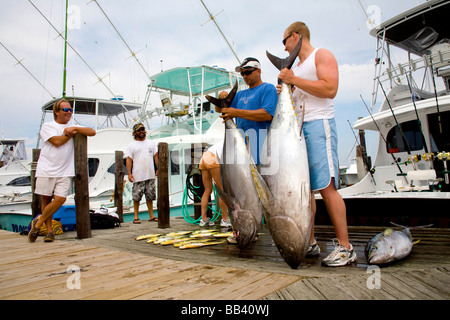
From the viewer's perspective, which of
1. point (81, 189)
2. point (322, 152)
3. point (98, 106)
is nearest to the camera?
point (322, 152)

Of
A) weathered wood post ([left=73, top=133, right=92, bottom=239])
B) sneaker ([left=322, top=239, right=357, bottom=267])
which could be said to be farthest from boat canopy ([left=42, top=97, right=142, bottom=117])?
sneaker ([left=322, top=239, right=357, bottom=267])

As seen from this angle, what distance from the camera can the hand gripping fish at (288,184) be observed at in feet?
6.02

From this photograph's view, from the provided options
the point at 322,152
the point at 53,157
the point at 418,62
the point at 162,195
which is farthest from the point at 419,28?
the point at 53,157

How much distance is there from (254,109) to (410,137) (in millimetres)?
5827

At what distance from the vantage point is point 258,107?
2.60 meters

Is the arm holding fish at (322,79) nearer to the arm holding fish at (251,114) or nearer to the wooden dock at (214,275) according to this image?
the arm holding fish at (251,114)

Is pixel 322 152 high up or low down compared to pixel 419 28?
down

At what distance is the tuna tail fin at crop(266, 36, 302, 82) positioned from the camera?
213 cm

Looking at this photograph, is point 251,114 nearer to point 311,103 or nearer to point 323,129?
point 311,103

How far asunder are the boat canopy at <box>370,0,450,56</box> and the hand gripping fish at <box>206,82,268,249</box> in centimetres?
772

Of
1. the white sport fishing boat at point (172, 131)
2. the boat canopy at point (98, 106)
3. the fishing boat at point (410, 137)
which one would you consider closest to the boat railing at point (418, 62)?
the fishing boat at point (410, 137)

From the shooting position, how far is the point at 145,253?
2.59 metres
